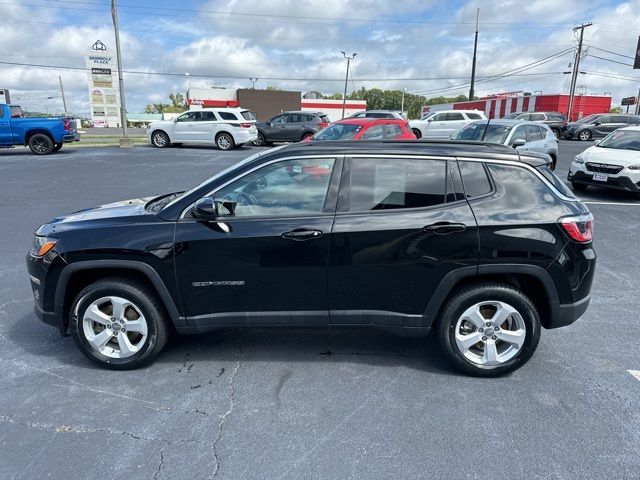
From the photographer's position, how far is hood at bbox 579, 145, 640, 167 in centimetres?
943

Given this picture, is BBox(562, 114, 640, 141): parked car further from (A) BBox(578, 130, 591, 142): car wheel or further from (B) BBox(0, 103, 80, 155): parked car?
(B) BBox(0, 103, 80, 155): parked car

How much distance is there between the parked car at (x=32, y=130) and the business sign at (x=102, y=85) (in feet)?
96.9

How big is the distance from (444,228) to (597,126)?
101 feet

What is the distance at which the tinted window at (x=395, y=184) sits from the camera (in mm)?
3326

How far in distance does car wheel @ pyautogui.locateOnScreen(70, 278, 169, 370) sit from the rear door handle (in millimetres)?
2040

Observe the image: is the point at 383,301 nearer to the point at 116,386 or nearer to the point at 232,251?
the point at 232,251

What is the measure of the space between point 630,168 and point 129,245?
9.88 m

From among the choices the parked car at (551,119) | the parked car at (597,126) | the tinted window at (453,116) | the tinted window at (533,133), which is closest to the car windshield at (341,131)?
the tinted window at (533,133)

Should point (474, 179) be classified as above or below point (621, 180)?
above

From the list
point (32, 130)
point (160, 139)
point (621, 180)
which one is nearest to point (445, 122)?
point (160, 139)

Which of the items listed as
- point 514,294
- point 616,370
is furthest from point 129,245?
point 616,370

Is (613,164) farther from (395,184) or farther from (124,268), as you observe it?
(124,268)

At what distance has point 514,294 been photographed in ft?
10.8

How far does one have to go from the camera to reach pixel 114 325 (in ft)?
11.3
